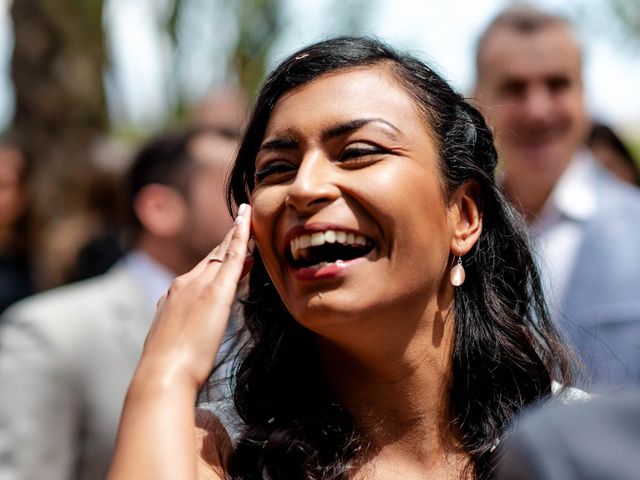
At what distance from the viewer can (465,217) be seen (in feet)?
9.87

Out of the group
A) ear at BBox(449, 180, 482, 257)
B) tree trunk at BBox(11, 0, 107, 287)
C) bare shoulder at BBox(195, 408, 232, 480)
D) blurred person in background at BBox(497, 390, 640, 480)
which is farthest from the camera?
tree trunk at BBox(11, 0, 107, 287)

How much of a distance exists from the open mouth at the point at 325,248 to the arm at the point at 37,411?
1861 mm

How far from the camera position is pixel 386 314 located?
9.00ft

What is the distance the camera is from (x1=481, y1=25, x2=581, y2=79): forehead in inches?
201

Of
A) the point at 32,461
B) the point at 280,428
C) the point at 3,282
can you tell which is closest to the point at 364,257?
the point at 280,428

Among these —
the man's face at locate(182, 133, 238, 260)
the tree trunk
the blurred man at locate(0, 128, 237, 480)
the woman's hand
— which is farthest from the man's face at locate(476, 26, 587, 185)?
the tree trunk

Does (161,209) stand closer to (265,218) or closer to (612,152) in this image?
(265,218)

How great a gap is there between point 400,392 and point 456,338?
220 mm

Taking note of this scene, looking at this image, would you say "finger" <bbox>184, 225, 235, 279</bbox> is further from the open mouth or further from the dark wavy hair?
the dark wavy hair

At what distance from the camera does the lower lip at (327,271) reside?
8.77 feet

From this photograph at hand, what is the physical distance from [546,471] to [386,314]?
141 cm

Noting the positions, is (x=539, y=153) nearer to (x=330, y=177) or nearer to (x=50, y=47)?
(x=330, y=177)

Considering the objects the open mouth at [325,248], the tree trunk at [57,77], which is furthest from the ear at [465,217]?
the tree trunk at [57,77]

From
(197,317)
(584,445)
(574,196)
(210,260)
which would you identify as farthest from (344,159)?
(574,196)
